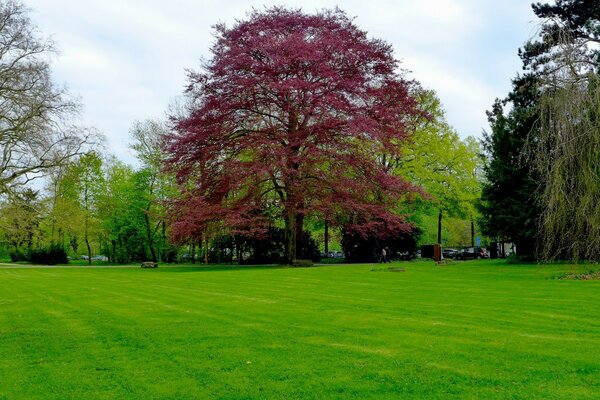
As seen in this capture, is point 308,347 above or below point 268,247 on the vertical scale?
below

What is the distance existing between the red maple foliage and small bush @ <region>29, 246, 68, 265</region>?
25133 mm

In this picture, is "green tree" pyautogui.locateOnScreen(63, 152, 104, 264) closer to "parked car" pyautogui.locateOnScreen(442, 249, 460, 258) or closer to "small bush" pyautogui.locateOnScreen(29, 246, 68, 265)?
"small bush" pyautogui.locateOnScreen(29, 246, 68, 265)

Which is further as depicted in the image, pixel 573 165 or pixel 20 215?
pixel 20 215

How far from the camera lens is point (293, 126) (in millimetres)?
32438

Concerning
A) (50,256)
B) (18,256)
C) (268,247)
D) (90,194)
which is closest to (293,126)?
(268,247)

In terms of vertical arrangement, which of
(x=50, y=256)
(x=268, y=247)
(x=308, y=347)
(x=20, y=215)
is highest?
(x=20, y=215)

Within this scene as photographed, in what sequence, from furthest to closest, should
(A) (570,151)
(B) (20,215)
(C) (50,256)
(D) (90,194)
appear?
(D) (90,194) → (C) (50,256) → (B) (20,215) → (A) (570,151)

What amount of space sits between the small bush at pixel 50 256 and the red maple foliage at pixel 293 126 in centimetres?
2513

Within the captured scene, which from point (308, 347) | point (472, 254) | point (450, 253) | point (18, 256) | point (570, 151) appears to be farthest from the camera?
point (18, 256)

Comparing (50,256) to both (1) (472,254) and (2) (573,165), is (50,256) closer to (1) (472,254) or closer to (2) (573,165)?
(1) (472,254)

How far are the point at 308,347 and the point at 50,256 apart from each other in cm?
5030

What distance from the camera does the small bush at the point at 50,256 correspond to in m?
52.1

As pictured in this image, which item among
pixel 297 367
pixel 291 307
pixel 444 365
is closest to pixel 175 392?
pixel 297 367

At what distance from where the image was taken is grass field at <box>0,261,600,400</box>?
5.73 meters
